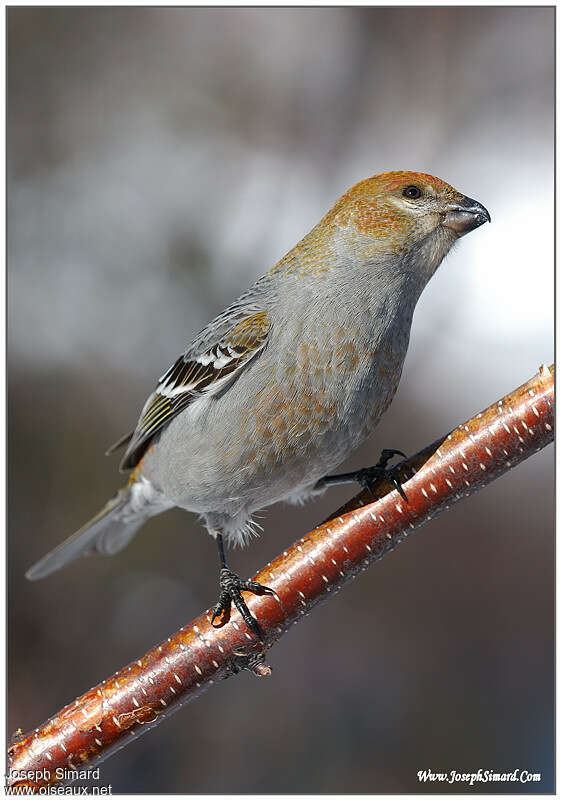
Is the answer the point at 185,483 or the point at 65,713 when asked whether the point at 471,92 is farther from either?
the point at 65,713

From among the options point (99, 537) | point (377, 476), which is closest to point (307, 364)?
point (377, 476)

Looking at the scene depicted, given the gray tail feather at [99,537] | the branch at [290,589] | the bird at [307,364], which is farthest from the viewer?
the gray tail feather at [99,537]

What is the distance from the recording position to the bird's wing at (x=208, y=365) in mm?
3064

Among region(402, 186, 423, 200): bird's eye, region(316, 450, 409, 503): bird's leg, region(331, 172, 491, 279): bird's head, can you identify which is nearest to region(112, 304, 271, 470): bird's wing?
region(331, 172, 491, 279): bird's head

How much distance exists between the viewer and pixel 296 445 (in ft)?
9.38

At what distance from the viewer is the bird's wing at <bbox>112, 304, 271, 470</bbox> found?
10.1 ft

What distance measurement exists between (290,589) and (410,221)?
1.59 metres

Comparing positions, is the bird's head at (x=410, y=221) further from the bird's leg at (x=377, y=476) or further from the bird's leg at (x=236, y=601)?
the bird's leg at (x=236, y=601)

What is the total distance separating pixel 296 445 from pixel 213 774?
2653mm

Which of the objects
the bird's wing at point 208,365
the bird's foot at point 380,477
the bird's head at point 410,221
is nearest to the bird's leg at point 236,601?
the bird's foot at point 380,477

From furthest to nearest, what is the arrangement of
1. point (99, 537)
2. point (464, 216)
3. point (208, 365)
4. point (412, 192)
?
1. point (99, 537)
2. point (208, 365)
3. point (412, 192)
4. point (464, 216)

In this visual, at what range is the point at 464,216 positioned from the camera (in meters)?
3.00

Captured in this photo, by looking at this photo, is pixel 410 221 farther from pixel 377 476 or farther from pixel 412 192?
pixel 377 476

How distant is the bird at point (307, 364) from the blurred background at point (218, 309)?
1516 mm
